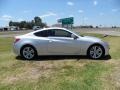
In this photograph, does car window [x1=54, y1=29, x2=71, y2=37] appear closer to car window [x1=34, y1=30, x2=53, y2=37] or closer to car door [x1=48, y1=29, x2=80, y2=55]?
car door [x1=48, y1=29, x2=80, y2=55]

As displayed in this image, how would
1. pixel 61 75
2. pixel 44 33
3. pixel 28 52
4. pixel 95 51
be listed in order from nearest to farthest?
pixel 61 75 < pixel 95 51 < pixel 28 52 < pixel 44 33

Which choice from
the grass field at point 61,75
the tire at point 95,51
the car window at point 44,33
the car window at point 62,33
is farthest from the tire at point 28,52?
the tire at point 95,51

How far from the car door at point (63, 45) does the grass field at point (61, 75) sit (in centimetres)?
70

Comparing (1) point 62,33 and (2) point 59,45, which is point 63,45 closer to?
(2) point 59,45

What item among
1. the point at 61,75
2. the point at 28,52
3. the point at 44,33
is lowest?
the point at 61,75

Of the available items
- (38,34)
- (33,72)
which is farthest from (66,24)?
Answer: (33,72)

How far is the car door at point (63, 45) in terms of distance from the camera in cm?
1188

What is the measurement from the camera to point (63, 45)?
11.9m

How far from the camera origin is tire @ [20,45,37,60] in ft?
39.6

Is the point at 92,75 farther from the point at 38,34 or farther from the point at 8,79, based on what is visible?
the point at 38,34

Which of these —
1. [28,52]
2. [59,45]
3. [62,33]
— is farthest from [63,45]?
[28,52]

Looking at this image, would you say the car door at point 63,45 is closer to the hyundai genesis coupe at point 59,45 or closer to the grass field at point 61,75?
the hyundai genesis coupe at point 59,45

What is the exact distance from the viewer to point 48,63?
10.8 metres

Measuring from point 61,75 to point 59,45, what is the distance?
355 centimetres
